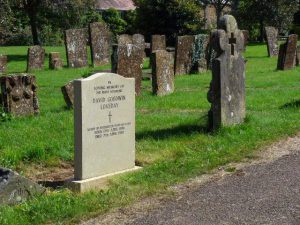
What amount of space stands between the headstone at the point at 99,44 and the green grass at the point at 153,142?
31.0 feet

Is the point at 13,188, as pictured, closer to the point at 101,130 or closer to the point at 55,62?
the point at 101,130

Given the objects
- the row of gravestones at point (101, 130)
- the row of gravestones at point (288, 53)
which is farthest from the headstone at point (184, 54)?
the row of gravestones at point (101, 130)

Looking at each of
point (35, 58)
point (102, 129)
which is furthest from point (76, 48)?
point (102, 129)

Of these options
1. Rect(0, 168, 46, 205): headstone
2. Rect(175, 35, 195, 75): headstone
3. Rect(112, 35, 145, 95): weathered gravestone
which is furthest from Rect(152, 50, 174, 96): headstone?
Rect(0, 168, 46, 205): headstone

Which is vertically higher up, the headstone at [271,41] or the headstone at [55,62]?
the headstone at [271,41]

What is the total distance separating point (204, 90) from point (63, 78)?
5.76 m

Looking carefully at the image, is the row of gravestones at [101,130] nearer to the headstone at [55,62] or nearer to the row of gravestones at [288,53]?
the row of gravestones at [288,53]

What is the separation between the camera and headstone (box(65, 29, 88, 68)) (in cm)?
2409

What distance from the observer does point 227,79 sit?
379 inches

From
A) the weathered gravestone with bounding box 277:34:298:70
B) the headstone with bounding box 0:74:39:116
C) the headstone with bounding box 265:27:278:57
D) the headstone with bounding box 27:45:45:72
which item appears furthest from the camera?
the headstone with bounding box 265:27:278:57

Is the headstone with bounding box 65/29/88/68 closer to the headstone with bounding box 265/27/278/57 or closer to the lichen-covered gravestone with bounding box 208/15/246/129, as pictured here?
the headstone with bounding box 265/27/278/57

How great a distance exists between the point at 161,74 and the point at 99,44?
408 inches

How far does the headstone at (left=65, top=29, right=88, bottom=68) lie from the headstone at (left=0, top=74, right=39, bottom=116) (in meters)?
12.3

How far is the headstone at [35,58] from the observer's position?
23.2m
